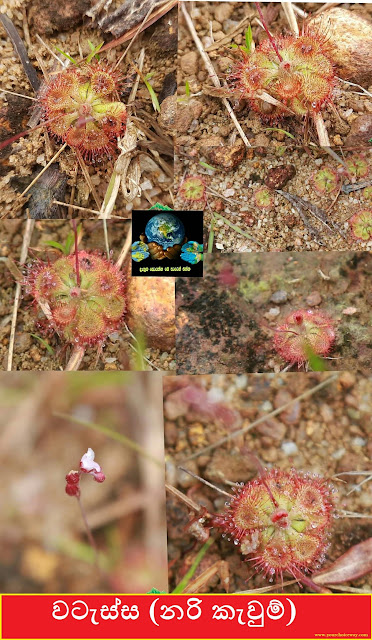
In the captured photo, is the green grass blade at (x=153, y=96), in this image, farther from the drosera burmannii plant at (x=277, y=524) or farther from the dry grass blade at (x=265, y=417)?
the drosera burmannii plant at (x=277, y=524)

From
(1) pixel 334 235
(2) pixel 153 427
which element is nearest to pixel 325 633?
(2) pixel 153 427

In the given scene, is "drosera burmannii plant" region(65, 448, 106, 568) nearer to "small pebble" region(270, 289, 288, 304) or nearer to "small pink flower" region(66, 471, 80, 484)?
"small pink flower" region(66, 471, 80, 484)

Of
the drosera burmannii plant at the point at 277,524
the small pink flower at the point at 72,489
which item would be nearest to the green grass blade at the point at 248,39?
the drosera burmannii plant at the point at 277,524

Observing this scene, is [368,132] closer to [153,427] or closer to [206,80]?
[206,80]

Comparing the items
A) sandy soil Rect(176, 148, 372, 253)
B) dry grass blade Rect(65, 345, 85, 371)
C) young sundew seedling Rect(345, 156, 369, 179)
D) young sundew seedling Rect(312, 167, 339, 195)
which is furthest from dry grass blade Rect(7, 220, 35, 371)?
young sundew seedling Rect(345, 156, 369, 179)

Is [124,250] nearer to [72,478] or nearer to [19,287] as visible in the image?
[19,287]

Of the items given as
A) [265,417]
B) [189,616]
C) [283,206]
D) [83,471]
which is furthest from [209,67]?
[189,616]

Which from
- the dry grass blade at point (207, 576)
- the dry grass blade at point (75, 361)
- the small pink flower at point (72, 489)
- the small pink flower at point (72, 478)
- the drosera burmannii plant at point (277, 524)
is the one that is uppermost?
the dry grass blade at point (75, 361)
